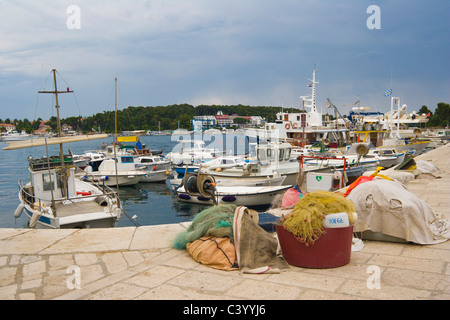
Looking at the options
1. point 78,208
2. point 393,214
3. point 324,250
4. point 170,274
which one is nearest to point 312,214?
point 324,250

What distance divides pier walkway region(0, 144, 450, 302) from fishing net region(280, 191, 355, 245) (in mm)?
472

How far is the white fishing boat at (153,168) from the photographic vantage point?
30.9 metres

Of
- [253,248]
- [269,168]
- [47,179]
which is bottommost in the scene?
[269,168]

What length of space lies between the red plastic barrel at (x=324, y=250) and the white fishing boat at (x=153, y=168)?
26076mm

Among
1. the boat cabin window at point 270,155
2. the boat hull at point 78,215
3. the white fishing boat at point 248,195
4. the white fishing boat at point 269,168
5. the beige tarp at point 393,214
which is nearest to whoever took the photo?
the beige tarp at point 393,214

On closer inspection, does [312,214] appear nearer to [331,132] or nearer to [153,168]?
[153,168]

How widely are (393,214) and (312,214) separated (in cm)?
175

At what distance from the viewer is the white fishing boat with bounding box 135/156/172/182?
3085 cm

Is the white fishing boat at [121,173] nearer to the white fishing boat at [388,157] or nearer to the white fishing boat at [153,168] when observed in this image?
the white fishing boat at [153,168]

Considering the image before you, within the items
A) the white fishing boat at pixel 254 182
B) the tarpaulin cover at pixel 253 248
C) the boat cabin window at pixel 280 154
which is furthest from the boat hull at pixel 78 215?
the boat cabin window at pixel 280 154

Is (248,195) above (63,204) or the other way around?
the other way around

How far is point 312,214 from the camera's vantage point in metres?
4.48

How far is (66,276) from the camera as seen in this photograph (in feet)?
15.1
